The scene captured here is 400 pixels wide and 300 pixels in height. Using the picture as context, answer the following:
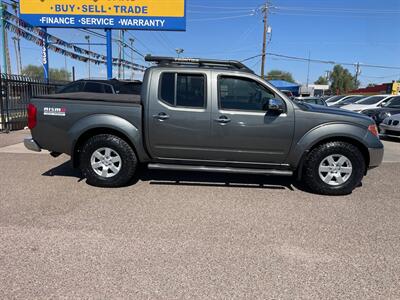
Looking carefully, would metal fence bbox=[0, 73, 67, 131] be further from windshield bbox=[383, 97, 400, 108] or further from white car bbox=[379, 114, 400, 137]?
windshield bbox=[383, 97, 400, 108]

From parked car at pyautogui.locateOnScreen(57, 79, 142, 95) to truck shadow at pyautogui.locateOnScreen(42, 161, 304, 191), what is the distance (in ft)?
14.7

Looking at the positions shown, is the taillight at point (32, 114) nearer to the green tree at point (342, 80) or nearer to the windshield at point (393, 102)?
the windshield at point (393, 102)

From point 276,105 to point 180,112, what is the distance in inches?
55.8

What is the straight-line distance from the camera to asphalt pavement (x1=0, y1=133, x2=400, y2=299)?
2719 millimetres

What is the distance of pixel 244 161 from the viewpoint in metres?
5.14

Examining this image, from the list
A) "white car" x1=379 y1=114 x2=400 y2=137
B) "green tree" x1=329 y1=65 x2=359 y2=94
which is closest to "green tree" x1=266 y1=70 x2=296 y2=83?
"green tree" x1=329 y1=65 x2=359 y2=94

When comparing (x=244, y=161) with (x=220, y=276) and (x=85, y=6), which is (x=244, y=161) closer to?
(x=220, y=276)

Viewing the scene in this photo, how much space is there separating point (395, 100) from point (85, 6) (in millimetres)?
14109

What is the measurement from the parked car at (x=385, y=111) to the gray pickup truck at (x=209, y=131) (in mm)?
8723

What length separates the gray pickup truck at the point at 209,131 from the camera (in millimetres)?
4965

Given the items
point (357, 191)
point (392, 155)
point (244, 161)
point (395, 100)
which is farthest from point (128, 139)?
point (395, 100)

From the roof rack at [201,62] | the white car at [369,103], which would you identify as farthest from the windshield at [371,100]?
the roof rack at [201,62]

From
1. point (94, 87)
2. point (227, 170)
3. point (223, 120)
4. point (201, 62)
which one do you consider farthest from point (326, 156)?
point (94, 87)

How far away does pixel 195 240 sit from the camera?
3521 millimetres
